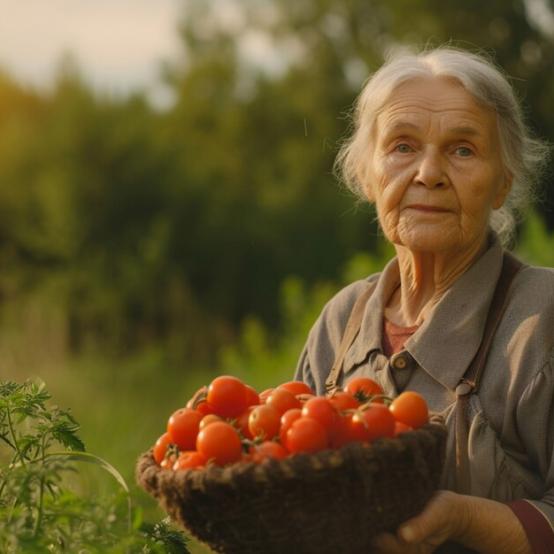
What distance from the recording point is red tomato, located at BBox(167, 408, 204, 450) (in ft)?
8.07

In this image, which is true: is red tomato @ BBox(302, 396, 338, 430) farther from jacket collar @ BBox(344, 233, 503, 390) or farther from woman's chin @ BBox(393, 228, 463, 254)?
woman's chin @ BBox(393, 228, 463, 254)

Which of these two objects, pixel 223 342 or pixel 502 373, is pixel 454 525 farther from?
pixel 223 342

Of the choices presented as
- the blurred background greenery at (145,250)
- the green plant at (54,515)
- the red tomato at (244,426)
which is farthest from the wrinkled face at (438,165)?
the blurred background greenery at (145,250)

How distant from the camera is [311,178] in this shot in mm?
24016

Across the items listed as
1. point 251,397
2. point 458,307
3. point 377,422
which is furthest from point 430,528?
point 458,307

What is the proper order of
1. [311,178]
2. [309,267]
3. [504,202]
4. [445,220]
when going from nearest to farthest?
[445,220], [504,202], [309,267], [311,178]

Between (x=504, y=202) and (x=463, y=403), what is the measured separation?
0.71 meters

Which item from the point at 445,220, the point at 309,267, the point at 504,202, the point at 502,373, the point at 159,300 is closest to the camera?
the point at 502,373

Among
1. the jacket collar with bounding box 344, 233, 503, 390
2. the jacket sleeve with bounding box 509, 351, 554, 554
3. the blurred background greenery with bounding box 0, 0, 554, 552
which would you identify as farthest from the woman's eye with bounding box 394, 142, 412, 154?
the blurred background greenery with bounding box 0, 0, 554, 552

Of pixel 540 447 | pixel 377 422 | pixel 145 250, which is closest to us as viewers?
pixel 377 422

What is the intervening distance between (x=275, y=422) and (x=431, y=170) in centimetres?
90

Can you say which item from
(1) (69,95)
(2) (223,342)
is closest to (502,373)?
(2) (223,342)

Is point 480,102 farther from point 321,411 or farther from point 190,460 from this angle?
point 190,460

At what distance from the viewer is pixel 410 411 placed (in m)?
2.40
